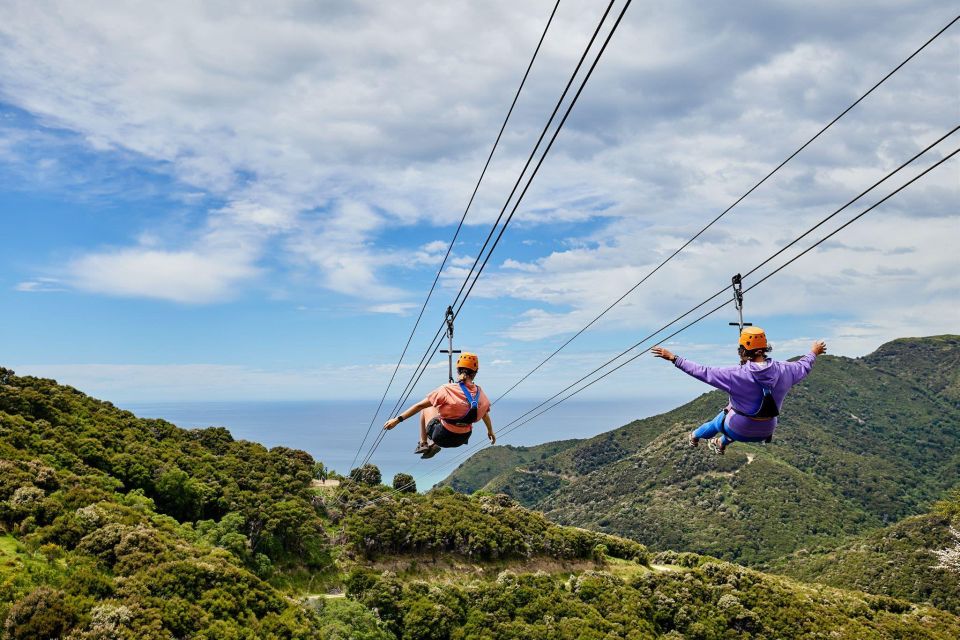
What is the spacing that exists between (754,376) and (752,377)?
0.03 m

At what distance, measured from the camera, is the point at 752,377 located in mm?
8461

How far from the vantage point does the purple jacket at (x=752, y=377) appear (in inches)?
330

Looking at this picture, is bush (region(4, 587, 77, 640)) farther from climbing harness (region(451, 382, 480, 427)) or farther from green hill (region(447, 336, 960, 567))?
green hill (region(447, 336, 960, 567))

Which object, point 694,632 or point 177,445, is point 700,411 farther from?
point 177,445

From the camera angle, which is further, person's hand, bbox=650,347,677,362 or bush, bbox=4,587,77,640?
bush, bbox=4,587,77,640

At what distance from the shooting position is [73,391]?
168 feet

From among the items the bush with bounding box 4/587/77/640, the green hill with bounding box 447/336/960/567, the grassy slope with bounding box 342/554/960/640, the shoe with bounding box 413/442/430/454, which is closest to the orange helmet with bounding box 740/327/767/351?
the shoe with bounding box 413/442/430/454

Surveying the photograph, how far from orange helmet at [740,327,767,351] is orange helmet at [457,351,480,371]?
4.77 meters

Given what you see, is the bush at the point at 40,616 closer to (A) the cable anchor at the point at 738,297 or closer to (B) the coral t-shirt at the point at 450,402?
(B) the coral t-shirt at the point at 450,402

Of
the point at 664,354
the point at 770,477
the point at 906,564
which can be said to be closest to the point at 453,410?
the point at 664,354

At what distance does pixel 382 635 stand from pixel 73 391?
115 ft

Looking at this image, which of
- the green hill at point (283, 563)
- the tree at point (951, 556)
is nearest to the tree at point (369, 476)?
the green hill at point (283, 563)

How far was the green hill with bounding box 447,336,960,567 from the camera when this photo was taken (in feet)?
391

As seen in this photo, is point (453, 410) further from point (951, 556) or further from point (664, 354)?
point (951, 556)
